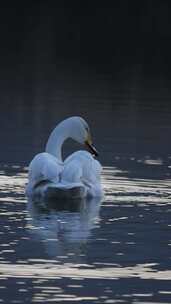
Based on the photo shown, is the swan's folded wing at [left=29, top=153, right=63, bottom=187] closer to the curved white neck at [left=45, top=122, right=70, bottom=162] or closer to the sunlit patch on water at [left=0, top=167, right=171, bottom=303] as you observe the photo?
the sunlit patch on water at [left=0, top=167, right=171, bottom=303]

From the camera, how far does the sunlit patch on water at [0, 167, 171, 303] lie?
1102 centimetres

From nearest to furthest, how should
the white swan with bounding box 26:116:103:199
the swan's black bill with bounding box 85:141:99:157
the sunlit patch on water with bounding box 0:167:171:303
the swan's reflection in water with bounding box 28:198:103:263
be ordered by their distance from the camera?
the sunlit patch on water with bounding box 0:167:171:303
the swan's reflection in water with bounding box 28:198:103:263
the white swan with bounding box 26:116:103:199
the swan's black bill with bounding box 85:141:99:157

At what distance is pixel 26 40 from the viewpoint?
47.9 meters

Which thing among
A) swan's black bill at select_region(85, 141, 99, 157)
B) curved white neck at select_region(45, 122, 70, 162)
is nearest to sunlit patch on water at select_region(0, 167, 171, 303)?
curved white neck at select_region(45, 122, 70, 162)

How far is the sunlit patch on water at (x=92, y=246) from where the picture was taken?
11.0m

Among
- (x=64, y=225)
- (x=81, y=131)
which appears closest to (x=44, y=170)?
(x=64, y=225)

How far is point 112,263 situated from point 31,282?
41.2 inches

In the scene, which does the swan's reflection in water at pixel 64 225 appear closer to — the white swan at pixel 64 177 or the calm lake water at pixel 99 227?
the calm lake water at pixel 99 227

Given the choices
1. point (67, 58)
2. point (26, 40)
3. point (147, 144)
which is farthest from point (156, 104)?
point (26, 40)

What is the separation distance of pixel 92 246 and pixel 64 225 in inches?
51.4

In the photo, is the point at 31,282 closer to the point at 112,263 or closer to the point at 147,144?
the point at 112,263

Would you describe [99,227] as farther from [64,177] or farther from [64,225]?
[64,177]

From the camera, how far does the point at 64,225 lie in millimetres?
14062

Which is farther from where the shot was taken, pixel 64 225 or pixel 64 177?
pixel 64 177
